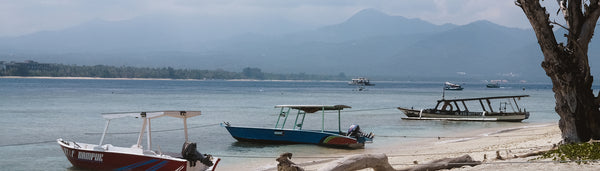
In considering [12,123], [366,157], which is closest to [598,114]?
[366,157]

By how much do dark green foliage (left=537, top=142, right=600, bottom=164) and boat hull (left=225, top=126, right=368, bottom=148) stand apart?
12148 millimetres

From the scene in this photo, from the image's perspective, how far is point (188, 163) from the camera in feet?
53.4

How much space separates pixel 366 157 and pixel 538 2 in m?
6.23

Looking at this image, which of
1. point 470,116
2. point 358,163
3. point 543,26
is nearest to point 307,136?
point 543,26

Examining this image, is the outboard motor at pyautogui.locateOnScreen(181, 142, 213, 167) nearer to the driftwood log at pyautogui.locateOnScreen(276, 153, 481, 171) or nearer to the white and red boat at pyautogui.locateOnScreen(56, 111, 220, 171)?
the white and red boat at pyautogui.locateOnScreen(56, 111, 220, 171)

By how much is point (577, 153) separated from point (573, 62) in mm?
3025

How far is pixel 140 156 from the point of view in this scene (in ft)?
56.5

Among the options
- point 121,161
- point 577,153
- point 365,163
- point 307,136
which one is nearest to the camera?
point 365,163

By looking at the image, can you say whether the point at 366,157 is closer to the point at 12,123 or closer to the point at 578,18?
the point at 578,18

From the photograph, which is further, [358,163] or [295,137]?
[295,137]

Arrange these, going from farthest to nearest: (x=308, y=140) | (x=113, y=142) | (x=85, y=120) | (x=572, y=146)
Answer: (x=85, y=120) → (x=113, y=142) → (x=308, y=140) → (x=572, y=146)

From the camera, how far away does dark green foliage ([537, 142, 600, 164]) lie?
42.0 ft

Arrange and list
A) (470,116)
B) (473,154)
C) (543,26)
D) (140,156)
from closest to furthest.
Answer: (543,26) → (140,156) → (473,154) → (470,116)

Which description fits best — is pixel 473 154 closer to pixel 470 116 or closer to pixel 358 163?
pixel 358 163
